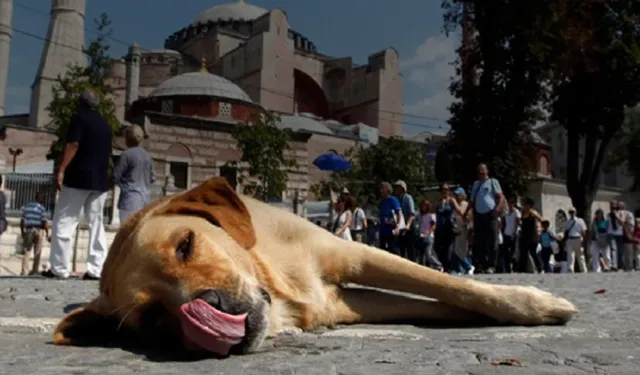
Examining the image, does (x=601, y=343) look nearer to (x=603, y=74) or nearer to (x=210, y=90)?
(x=603, y=74)

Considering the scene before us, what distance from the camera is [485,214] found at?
11992 mm

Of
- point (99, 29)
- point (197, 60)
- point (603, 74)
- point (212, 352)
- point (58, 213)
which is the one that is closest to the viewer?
point (212, 352)

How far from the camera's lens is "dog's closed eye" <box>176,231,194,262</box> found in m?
2.91

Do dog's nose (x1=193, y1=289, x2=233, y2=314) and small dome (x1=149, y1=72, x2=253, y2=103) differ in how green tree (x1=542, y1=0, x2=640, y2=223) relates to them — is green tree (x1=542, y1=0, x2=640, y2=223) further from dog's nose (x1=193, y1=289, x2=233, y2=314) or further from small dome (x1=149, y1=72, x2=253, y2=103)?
small dome (x1=149, y1=72, x2=253, y2=103)

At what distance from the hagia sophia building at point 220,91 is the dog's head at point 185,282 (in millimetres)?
36171

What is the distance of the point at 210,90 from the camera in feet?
149

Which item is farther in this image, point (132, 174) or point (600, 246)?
point (600, 246)

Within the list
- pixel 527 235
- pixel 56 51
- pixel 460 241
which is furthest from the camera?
pixel 56 51

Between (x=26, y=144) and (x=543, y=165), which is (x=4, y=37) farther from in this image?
(x=543, y=165)

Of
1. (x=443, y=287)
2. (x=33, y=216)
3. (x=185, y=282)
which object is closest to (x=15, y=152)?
(x=33, y=216)

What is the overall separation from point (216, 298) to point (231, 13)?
226 ft

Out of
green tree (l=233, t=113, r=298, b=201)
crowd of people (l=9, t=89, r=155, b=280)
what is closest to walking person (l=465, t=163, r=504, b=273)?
crowd of people (l=9, t=89, r=155, b=280)

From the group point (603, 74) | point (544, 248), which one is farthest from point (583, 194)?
point (544, 248)

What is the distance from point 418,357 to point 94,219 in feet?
22.2
